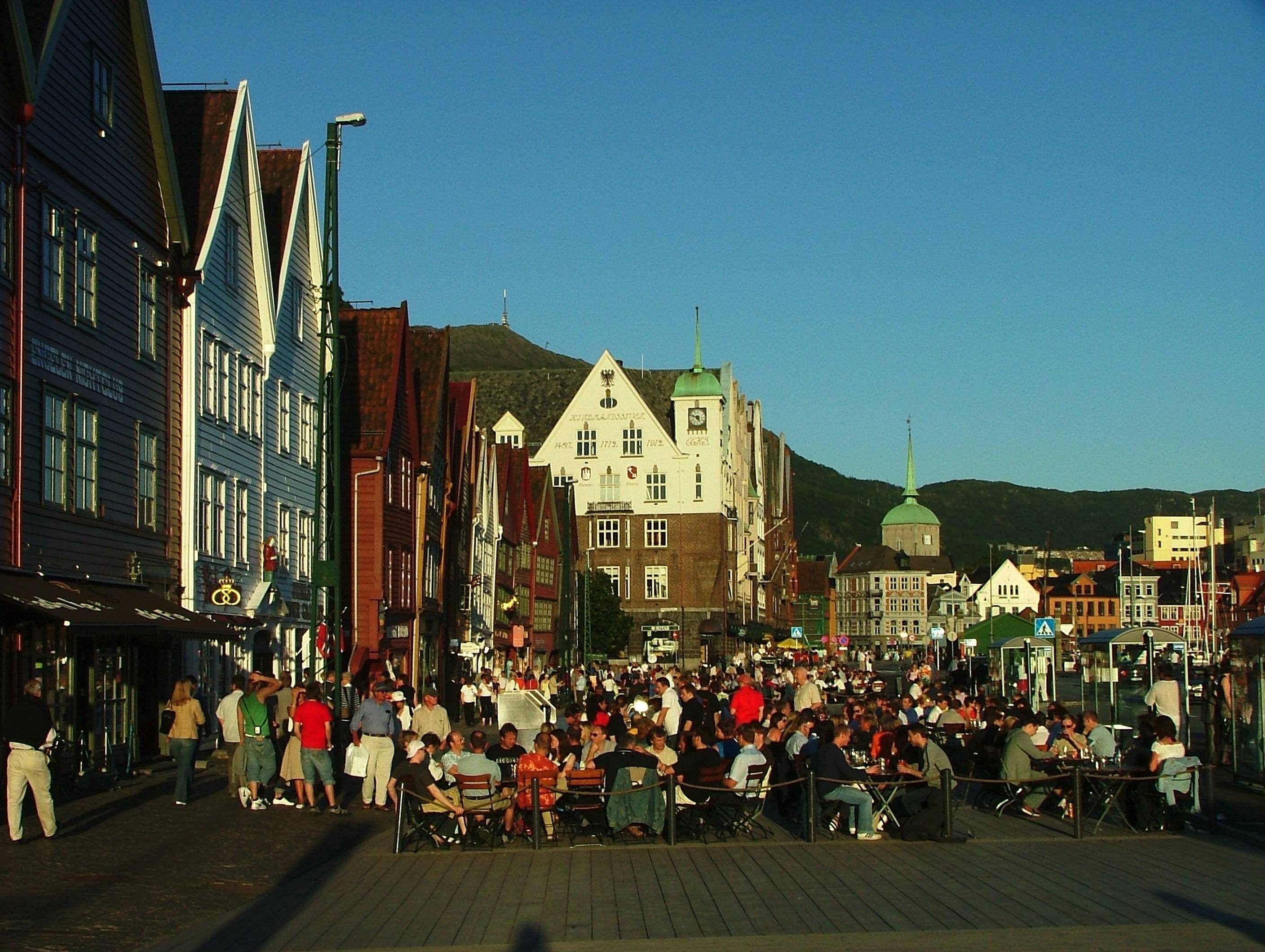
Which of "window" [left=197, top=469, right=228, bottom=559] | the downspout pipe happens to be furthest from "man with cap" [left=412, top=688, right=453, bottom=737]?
"window" [left=197, top=469, right=228, bottom=559]

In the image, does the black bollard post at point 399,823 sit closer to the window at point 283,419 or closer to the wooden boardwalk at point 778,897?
the wooden boardwalk at point 778,897

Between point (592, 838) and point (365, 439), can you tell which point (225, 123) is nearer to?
point (365, 439)

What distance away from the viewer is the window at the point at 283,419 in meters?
37.1

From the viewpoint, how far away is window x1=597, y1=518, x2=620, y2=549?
100125 mm

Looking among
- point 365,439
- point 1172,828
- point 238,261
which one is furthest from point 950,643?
point 1172,828

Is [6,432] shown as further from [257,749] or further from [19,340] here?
[257,749]

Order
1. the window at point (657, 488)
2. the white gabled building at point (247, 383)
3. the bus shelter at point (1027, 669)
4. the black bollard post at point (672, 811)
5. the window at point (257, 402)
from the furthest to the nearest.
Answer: the window at point (657, 488) < the bus shelter at point (1027, 669) < the window at point (257, 402) < the white gabled building at point (247, 383) < the black bollard post at point (672, 811)

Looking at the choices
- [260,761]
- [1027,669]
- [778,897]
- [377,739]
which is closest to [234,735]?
[260,761]

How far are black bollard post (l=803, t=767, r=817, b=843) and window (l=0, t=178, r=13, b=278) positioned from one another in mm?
12890

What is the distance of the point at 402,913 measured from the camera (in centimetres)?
1284

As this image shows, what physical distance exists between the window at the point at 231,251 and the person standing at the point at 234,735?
12325 mm

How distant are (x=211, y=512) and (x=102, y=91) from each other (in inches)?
333

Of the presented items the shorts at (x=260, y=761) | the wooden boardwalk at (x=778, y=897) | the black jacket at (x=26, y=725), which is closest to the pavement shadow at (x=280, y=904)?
the wooden boardwalk at (x=778, y=897)

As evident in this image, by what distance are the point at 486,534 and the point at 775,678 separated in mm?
14403
